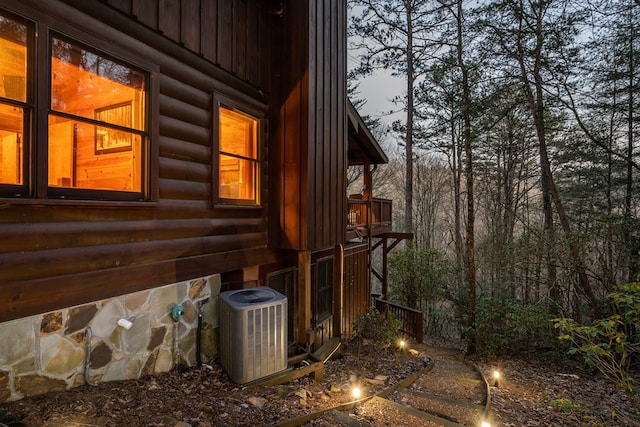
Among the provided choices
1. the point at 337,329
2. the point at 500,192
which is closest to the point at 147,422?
the point at 337,329

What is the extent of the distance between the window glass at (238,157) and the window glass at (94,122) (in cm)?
114

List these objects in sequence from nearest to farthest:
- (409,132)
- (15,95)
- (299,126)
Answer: (15,95)
(299,126)
(409,132)

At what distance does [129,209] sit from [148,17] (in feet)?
6.48

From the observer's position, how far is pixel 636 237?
26.4ft

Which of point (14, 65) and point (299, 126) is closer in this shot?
point (14, 65)

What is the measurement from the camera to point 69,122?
9.32ft

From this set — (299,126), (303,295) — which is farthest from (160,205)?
(303,295)

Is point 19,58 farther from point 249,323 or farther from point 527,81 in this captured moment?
point 527,81

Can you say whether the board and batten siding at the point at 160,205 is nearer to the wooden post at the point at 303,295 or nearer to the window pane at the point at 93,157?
the window pane at the point at 93,157

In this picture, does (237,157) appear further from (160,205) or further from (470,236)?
(470,236)

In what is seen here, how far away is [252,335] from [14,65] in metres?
3.16

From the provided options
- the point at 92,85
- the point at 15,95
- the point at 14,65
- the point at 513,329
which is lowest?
the point at 513,329

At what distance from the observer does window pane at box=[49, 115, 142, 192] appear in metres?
2.76

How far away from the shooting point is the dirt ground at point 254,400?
95.4 inches
